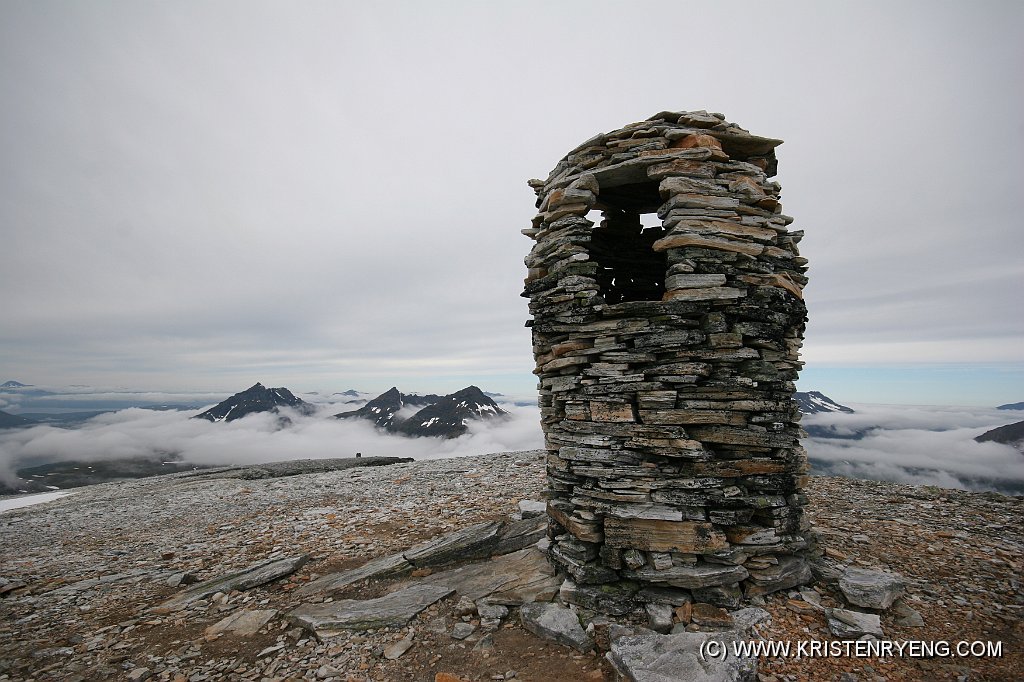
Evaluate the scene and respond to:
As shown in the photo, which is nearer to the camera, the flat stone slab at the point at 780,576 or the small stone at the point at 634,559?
the flat stone slab at the point at 780,576

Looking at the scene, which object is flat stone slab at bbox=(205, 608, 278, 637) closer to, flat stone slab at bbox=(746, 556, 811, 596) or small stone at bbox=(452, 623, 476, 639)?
small stone at bbox=(452, 623, 476, 639)

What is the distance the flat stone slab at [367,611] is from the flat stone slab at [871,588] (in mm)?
6886

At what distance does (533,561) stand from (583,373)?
422cm

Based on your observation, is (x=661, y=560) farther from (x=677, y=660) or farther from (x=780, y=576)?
(x=780, y=576)

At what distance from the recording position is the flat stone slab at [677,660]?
5.51m

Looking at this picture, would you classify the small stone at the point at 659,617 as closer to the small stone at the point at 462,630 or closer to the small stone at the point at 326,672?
the small stone at the point at 462,630

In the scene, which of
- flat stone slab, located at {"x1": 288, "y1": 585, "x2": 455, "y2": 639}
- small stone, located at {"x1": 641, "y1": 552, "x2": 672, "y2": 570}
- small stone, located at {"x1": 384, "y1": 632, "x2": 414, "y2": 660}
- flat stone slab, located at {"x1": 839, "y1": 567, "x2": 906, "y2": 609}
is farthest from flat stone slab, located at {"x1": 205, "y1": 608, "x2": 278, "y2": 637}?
flat stone slab, located at {"x1": 839, "y1": 567, "x2": 906, "y2": 609}

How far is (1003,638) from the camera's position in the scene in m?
6.20

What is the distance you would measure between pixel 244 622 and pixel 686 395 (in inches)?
358

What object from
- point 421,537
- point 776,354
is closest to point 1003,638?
point 776,354

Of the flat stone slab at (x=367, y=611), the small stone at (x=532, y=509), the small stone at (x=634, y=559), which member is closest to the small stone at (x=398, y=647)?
the flat stone slab at (x=367, y=611)

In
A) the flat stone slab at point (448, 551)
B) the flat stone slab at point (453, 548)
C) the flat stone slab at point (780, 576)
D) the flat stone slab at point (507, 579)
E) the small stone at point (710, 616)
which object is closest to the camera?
the small stone at point (710, 616)

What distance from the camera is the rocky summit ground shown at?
6.42 m

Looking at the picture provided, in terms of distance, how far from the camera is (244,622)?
795 cm
